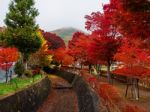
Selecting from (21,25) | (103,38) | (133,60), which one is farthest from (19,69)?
(133,60)

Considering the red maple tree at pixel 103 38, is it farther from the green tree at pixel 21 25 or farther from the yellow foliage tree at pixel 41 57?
the yellow foliage tree at pixel 41 57

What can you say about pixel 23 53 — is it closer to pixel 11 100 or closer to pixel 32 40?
pixel 32 40

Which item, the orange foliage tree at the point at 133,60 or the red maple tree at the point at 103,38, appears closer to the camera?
the orange foliage tree at the point at 133,60

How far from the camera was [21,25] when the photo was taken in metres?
53.3

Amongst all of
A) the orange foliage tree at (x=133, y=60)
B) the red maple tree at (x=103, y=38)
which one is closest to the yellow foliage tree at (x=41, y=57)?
the red maple tree at (x=103, y=38)

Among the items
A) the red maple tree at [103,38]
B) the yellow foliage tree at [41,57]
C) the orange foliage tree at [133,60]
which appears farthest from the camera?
the yellow foliage tree at [41,57]

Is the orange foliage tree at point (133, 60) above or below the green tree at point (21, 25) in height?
below

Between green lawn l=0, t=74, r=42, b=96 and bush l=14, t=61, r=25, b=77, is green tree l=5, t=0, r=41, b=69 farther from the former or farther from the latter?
green lawn l=0, t=74, r=42, b=96

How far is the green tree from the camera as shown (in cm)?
5194

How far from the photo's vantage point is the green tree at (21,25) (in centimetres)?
5194

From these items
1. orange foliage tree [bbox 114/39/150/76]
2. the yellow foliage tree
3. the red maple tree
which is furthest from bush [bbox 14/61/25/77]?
the yellow foliage tree

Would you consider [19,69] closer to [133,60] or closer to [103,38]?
[103,38]

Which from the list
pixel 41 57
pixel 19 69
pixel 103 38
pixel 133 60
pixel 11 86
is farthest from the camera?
pixel 41 57

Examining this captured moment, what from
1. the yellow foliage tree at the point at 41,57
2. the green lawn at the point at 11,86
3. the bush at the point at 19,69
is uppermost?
the yellow foliage tree at the point at 41,57
